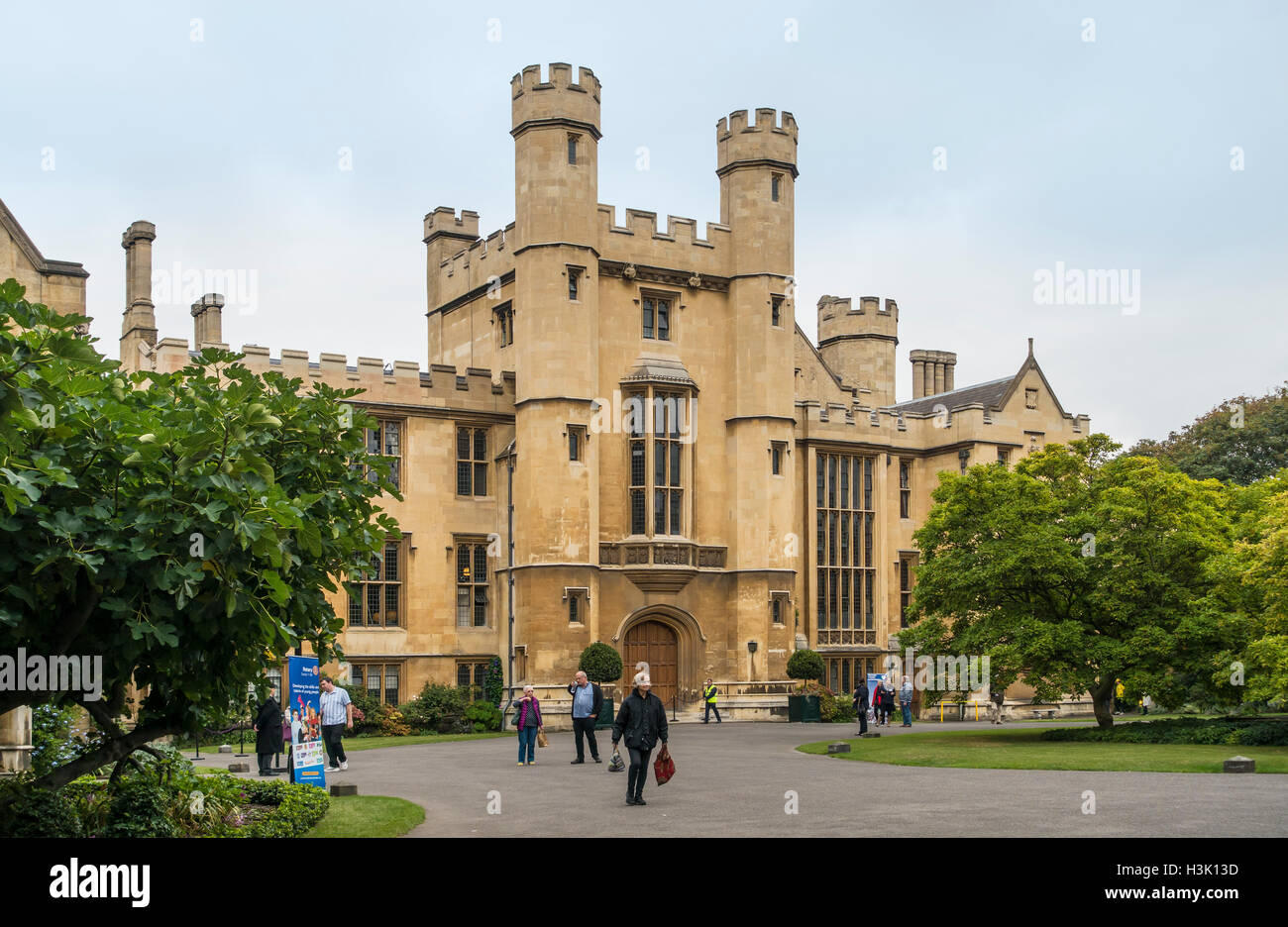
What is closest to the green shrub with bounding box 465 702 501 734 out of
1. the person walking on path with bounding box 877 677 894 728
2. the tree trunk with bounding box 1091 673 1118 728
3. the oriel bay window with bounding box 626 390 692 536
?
the oriel bay window with bounding box 626 390 692 536

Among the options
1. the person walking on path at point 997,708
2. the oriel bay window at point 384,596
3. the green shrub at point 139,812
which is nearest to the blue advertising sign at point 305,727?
the green shrub at point 139,812

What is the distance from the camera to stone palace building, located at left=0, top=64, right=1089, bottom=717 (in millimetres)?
39062

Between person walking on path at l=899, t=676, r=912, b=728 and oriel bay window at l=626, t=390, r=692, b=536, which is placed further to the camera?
oriel bay window at l=626, t=390, r=692, b=536

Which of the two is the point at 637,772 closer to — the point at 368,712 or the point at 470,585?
the point at 368,712

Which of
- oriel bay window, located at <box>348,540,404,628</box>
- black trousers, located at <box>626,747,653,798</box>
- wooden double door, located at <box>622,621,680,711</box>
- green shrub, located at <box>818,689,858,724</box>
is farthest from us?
wooden double door, located at <box>622,621,680,711</box>

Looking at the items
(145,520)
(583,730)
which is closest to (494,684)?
(583,730)

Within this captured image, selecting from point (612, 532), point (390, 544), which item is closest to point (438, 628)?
point (390, 544)

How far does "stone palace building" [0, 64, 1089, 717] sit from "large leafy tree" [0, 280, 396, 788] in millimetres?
25470

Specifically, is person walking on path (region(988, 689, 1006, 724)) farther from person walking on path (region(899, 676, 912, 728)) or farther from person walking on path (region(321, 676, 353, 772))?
person walking on path (region(321, 676, 353, 772))

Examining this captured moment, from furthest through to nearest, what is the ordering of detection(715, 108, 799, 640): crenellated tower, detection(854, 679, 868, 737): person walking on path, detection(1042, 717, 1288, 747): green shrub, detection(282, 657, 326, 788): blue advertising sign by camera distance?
detection(715, 108, 799, 640): crenellated tower → detection(854, 679, 868, 737): person walking on path → detection(1042, 717, 1288, 747): green shrub → detection(282, 657, 326, 788): blue advertising sign

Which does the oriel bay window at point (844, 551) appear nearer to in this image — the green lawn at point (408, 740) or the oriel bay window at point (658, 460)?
the oriel bay window at point (658, 460)

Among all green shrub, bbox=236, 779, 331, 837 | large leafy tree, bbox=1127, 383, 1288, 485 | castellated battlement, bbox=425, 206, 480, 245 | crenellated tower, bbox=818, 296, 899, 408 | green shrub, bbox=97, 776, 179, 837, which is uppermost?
castellated battlement, bbox=425, 206, 480, 245

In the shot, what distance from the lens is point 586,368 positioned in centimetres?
3956

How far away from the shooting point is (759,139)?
1695 inches
